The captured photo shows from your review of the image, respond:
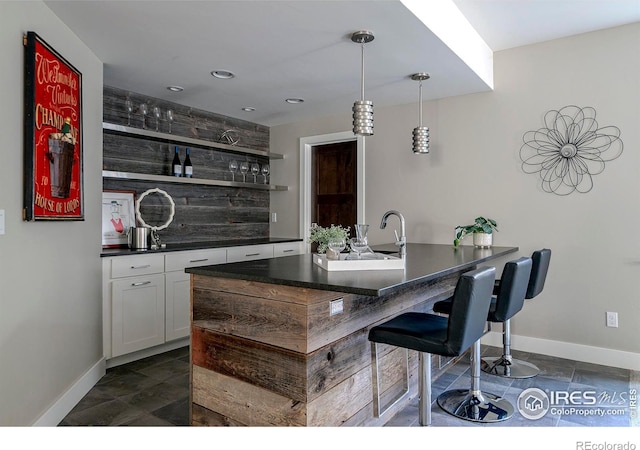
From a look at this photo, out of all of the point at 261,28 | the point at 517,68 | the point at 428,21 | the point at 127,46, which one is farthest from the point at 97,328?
the point at 517,68

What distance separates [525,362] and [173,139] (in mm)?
3629

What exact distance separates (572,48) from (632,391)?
8.58 ft

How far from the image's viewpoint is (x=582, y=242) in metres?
3.42

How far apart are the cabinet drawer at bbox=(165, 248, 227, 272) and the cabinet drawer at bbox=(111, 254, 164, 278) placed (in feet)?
0.28

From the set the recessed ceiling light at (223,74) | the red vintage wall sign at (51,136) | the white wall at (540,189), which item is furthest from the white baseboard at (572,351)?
the red vintage wall sign at (51,136)

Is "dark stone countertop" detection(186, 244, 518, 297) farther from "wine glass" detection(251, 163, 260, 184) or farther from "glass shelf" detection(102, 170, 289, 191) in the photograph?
"wine glass" detection(251, 163, 260, 184)

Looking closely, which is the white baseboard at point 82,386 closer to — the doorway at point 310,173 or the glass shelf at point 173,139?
the glass shelf at point 173,139

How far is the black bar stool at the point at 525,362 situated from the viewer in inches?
120

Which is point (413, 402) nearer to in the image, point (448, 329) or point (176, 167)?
point (448, 329)

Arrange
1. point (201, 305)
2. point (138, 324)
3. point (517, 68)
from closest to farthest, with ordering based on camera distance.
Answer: point (201, 305), point (138, 324), point (517, 68)

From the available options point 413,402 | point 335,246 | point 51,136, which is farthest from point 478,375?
point 51,136

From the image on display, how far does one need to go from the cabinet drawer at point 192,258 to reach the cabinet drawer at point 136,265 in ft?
0.28

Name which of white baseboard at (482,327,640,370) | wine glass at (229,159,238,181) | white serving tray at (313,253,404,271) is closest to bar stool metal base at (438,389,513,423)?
white serving tray at (313,253,404,271)

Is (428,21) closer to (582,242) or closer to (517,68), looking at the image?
(517,68)
